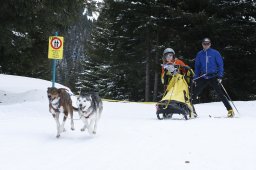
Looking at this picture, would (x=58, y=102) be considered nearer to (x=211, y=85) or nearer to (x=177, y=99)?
(x=177, y=99)

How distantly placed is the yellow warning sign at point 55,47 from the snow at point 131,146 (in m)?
3.10

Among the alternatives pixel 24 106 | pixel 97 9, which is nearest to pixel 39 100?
pixel 24 106

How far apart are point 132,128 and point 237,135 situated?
2.13 m

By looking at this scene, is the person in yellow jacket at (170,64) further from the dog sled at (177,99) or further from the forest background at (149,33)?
the forest background at (149,33)

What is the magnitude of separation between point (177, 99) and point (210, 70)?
1628 mm

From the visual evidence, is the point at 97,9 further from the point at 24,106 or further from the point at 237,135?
the point at 237,135

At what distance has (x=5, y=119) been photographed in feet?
32.9

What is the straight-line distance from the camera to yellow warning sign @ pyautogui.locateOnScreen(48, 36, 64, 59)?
499 inches

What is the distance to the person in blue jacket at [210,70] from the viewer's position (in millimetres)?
11000

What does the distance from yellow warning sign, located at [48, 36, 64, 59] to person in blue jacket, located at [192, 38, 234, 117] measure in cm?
428

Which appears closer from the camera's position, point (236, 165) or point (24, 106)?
point (236, 165)

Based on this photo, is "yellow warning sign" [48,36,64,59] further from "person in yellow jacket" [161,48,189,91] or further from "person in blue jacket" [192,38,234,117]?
"person in blue jacket" [192,38,234,117]

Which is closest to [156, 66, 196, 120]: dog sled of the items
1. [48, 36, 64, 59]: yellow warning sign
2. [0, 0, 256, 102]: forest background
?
[48, 36, 64, 59]: yellow warning sign

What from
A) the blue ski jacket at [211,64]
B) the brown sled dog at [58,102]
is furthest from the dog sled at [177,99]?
the brown sled dog at [58,102]
